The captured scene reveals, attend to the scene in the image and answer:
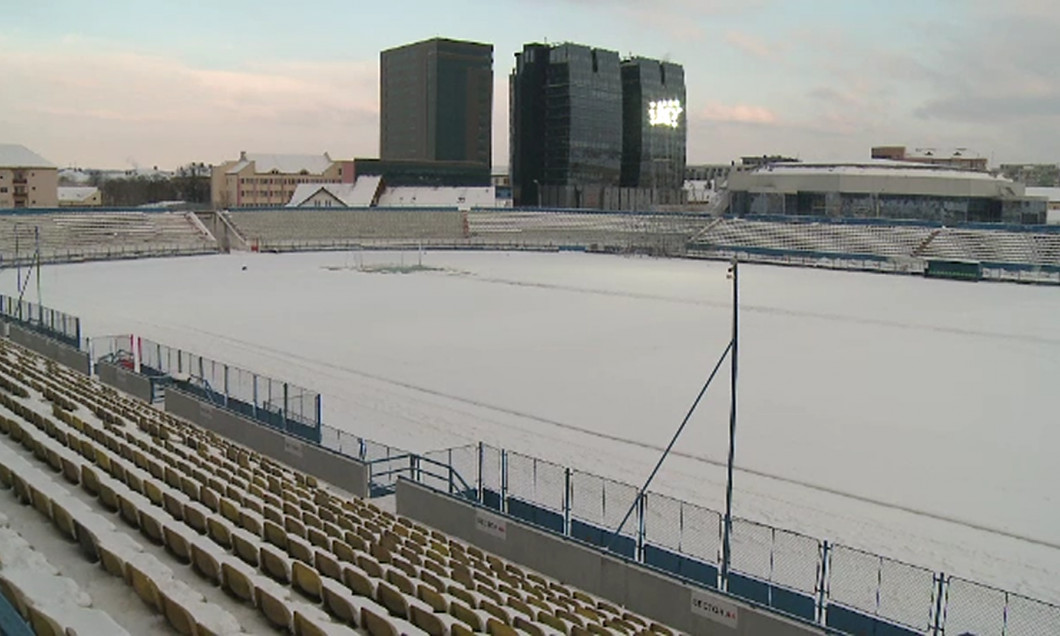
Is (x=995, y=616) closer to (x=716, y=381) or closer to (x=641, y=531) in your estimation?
(x=641, y=531)

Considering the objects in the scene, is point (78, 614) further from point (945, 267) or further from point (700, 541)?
point (945, 267)

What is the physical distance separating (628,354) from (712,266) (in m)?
46.0

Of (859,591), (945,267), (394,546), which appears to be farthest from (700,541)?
(945,267)

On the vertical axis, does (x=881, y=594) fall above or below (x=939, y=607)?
below

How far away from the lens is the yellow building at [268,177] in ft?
533

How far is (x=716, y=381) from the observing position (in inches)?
1177

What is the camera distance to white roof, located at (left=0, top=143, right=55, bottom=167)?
13500 cm

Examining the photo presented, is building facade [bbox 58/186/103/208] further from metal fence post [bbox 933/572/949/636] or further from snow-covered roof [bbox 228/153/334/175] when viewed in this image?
metal fence post [bbox 933/572/949/636]

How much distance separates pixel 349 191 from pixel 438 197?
56.2 ft

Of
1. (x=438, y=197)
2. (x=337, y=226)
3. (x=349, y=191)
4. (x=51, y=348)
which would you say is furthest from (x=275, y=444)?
(x=349, y=191)

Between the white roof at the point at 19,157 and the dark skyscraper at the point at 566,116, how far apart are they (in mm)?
70856

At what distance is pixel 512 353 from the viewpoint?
3428 cm

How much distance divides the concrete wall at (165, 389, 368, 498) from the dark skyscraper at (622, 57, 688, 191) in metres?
136

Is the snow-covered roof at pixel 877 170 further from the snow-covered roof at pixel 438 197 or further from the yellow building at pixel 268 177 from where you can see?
the yellow building at pixel 268 177
